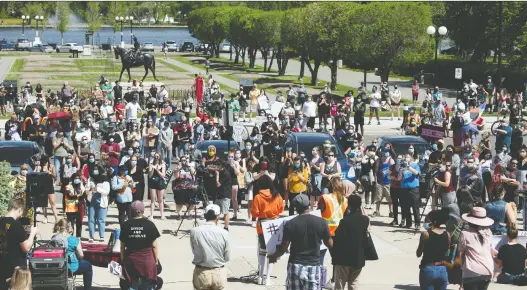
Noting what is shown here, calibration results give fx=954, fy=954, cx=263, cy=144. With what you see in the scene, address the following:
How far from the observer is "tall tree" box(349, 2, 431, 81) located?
4934 centimetres

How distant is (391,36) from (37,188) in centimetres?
3450

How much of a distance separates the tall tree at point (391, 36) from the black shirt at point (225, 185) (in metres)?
31.2

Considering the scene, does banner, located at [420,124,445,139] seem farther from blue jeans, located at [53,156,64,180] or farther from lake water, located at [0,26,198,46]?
lake water, located at [0,26,198,46]

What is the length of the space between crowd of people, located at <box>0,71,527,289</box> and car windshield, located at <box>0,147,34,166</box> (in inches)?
21.2

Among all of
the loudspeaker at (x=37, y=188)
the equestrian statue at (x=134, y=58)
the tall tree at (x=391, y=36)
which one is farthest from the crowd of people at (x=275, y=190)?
the equestrian statue at (x=134, y=58)

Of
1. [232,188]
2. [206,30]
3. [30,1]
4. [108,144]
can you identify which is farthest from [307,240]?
[30,1]

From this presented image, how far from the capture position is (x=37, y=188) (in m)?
17.1

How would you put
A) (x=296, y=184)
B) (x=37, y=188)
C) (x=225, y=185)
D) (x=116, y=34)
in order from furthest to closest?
1. (x=116, y=34)
2. (x=296, y=184)
3. (x=225, y=185)
4. (x=37, y=188)

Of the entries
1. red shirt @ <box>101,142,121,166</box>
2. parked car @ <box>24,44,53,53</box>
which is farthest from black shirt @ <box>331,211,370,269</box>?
parked car @ <box>24,44,53,53</box>

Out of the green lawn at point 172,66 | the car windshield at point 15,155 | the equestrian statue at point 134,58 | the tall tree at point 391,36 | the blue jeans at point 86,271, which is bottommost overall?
the green lawn at point 172,66

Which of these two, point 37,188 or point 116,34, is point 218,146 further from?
point 116,34

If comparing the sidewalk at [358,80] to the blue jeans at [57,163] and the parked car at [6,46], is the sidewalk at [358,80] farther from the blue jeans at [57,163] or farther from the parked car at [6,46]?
the parked car at [6,46]

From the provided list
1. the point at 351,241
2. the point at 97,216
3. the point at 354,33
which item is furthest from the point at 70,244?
the point at 354,33

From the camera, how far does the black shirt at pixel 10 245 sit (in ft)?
38.9
